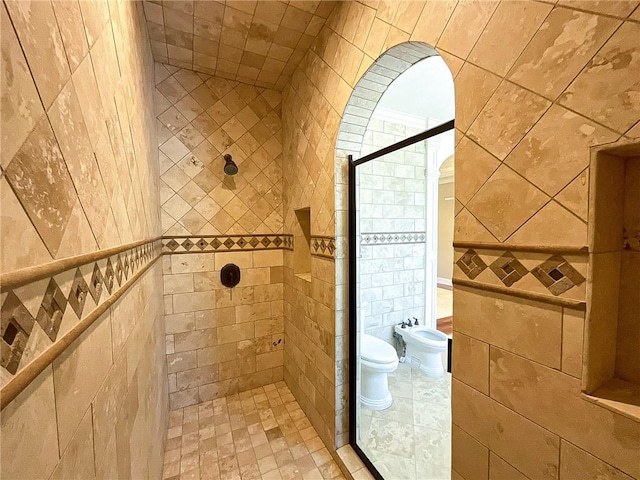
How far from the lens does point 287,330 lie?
93.0 inches

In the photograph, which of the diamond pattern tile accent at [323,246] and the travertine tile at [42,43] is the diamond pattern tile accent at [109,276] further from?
the diamond pattern tile accent at [323,246]

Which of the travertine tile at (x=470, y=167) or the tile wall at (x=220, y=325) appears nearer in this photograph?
the travertine tile at (x=470, y=167)

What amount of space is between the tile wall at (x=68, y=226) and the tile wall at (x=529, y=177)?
1041mm

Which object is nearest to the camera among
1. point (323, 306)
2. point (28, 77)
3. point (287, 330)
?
point (28, 77)

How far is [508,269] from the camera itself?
0.76 meters

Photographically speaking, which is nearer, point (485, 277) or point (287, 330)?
point (485, 277)

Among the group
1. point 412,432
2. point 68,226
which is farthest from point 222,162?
point 412,432

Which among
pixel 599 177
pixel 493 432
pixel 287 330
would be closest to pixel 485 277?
pixel 599 177

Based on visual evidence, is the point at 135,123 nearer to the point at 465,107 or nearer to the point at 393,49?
the point at 393,49

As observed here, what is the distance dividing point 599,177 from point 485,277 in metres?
0.37

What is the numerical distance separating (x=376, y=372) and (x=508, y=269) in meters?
1.56

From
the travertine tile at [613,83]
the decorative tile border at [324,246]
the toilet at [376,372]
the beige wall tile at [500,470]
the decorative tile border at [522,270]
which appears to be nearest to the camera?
the travertine tile at [613,83]

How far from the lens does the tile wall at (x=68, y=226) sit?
35 centimetres

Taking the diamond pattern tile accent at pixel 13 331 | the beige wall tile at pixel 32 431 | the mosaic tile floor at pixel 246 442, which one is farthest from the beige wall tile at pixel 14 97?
the mosaic tile floor at pixel 246 442
